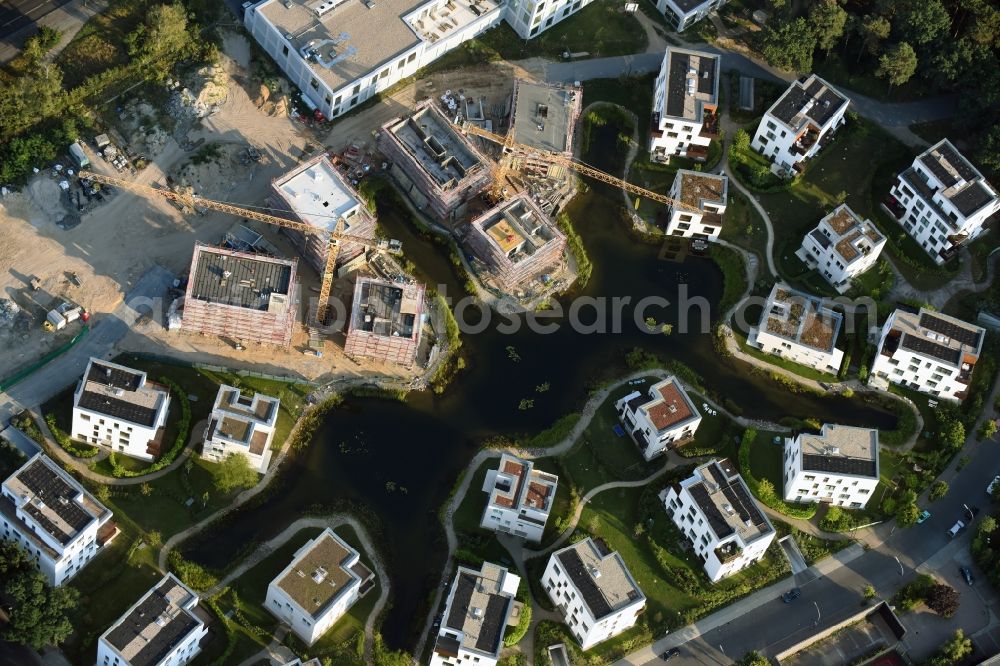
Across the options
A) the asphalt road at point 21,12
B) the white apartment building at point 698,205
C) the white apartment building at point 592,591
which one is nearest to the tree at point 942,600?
the white apartment building at point 592,591

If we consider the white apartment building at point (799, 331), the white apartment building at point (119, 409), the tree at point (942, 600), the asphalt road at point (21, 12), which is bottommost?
the tree at point (942, 600)

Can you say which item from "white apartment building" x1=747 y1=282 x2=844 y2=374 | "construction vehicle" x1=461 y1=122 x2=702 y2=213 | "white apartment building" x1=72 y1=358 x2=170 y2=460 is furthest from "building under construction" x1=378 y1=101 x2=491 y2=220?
"white apartment building" x1=72 y1=358 x2=170 y2=460

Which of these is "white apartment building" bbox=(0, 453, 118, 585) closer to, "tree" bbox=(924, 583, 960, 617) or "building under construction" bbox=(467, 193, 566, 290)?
"building under construction" bbox=(467, 193, 566, 290)

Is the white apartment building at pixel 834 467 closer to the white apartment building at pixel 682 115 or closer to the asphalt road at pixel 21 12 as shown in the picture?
the white apartment building at pixel 682 115

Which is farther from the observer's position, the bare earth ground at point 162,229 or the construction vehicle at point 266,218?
the construction vehicle at point 266,218

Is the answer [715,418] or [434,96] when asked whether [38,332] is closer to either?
[434,96]

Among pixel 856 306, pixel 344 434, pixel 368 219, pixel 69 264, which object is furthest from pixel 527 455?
pixel 69 264
